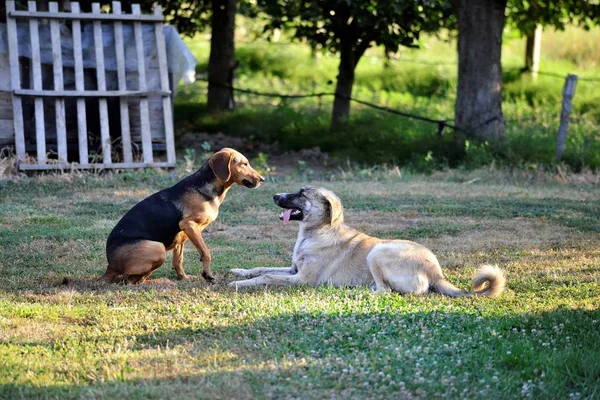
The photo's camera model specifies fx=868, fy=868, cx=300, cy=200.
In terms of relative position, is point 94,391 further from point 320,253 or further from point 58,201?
point 58,201

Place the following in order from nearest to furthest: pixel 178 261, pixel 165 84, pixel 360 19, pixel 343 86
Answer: pixel 178 261, pixel 165 84, pixel 360 19, pixel 343 86

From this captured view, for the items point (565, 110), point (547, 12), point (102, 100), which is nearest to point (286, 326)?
point (102, 100)

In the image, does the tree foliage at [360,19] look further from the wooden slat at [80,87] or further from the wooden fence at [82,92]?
the wooden slat at [80,87]

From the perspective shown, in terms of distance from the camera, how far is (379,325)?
6074mm

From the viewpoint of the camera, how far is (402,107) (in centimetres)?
1952

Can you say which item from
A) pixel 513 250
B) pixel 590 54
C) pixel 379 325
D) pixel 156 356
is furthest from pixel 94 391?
pixel 590 54

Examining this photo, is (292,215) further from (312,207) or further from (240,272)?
(240,272)

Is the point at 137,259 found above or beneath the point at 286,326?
above

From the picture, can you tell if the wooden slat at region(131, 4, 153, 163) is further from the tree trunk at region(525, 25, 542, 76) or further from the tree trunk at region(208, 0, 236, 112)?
the tree trunk at region(525, 25, 542, 76)

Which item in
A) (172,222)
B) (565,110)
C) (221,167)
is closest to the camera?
(172,222)

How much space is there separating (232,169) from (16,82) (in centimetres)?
642

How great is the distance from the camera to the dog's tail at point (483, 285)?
22.6ft

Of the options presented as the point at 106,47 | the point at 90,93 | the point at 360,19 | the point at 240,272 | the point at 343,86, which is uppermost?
the point at 360,19

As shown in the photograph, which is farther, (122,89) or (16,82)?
(122,89)
